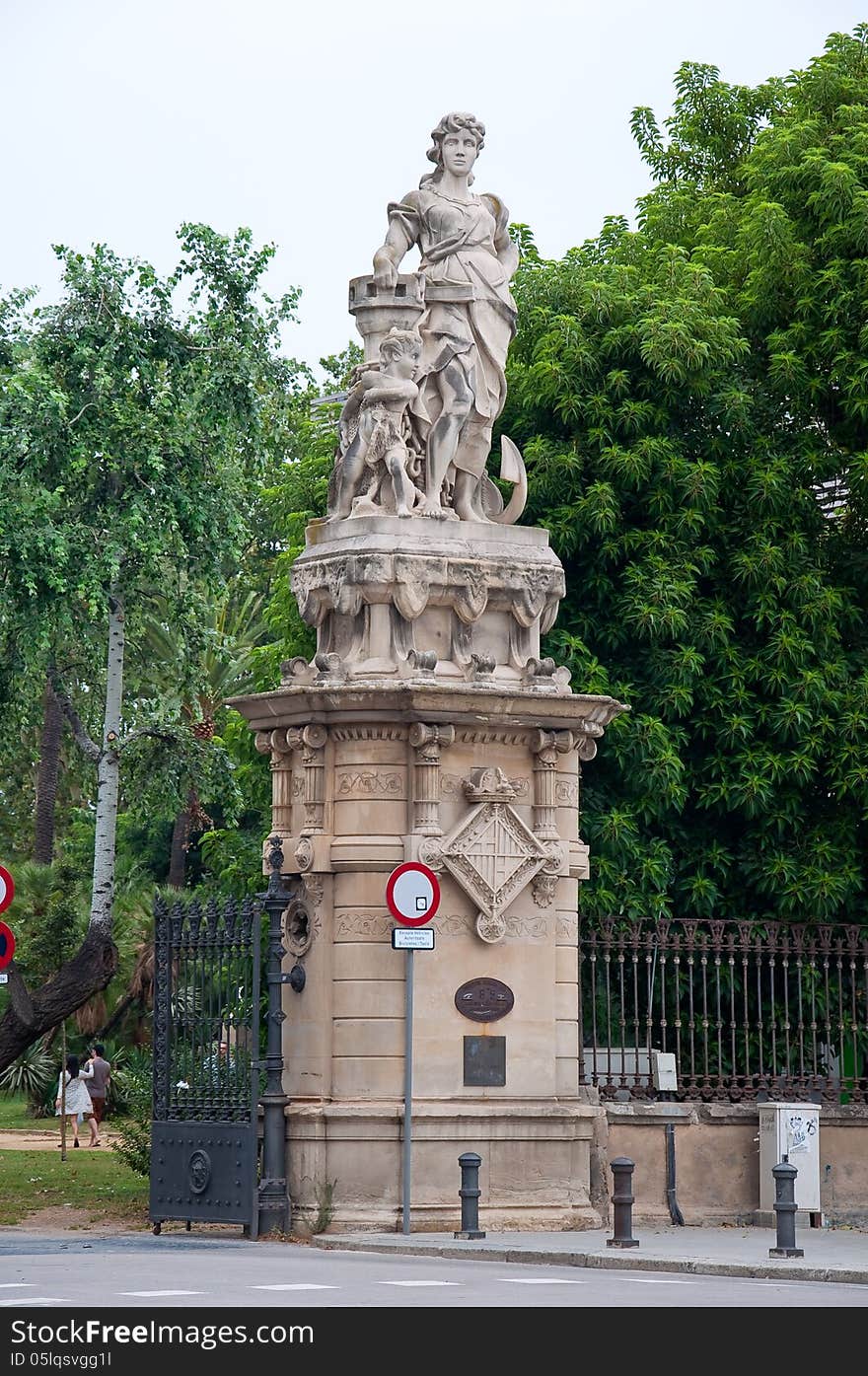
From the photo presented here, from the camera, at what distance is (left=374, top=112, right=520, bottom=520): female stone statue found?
21234mm

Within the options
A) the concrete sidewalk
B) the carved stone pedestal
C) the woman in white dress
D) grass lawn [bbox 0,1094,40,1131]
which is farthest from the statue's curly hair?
grass lawn [bbox 0,1094,40,1131]

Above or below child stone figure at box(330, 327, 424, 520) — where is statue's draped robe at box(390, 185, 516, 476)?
above

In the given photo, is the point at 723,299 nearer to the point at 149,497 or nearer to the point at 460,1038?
the point at 149,497

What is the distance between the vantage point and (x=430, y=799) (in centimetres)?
2017

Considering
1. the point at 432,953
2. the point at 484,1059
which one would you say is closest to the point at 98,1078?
the point at 484,1059

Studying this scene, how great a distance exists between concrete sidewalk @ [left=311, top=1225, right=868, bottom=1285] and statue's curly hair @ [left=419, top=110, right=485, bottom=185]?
951 cm

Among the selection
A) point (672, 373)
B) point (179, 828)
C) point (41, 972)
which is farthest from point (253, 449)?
point (179, 828)

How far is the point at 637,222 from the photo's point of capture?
108 ft

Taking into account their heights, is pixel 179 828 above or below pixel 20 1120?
above

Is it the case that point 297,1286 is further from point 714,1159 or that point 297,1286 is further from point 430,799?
point 714,1159

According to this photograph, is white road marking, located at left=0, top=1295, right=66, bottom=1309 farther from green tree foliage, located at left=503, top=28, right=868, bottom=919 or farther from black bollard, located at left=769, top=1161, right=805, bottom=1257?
green tree foliage, located at left=503, top=28, right=868, bottom=919

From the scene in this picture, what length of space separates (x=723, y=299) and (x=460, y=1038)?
1111 cm

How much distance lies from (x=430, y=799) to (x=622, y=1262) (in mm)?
4594

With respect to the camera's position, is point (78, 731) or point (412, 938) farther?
point (78, 731)
